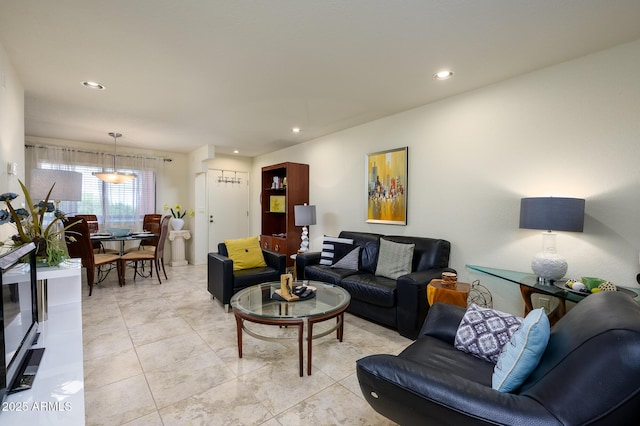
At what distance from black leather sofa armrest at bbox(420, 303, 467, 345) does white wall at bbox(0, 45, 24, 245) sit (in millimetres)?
3128

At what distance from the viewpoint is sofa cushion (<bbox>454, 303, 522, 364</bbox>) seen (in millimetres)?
1560

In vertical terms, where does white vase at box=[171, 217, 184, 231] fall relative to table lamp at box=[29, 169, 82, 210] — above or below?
below

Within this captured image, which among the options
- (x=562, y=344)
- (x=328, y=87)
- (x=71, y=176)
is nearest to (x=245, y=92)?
(x=328, y=87)

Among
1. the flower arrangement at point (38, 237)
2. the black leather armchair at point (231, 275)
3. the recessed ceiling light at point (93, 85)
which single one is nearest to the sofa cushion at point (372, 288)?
the black leather armchair at point (231, 275)

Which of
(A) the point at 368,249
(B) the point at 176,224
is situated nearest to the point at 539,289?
(A) the point at 368,249

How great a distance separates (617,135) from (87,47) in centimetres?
410

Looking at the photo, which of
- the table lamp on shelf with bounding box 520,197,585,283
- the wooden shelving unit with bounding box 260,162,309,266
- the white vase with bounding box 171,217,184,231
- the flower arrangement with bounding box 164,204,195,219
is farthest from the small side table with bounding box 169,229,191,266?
the table lamp on shelf with bounding box 520,197,585,283

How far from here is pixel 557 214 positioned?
84.9 inches

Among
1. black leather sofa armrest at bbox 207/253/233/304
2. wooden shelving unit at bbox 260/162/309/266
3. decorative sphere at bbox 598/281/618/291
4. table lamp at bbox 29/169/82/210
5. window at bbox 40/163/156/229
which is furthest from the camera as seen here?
window at bbox 40/163/156/229

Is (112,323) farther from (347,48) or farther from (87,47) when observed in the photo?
(347,48)

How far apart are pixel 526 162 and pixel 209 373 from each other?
3.23 meters

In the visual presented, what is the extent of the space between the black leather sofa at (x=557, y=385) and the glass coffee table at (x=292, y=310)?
1019mm

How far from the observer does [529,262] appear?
8.57 feet

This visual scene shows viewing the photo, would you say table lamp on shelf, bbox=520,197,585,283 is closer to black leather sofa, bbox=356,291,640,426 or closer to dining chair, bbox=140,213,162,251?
black leather sofa, bbox=356,291,640,426
